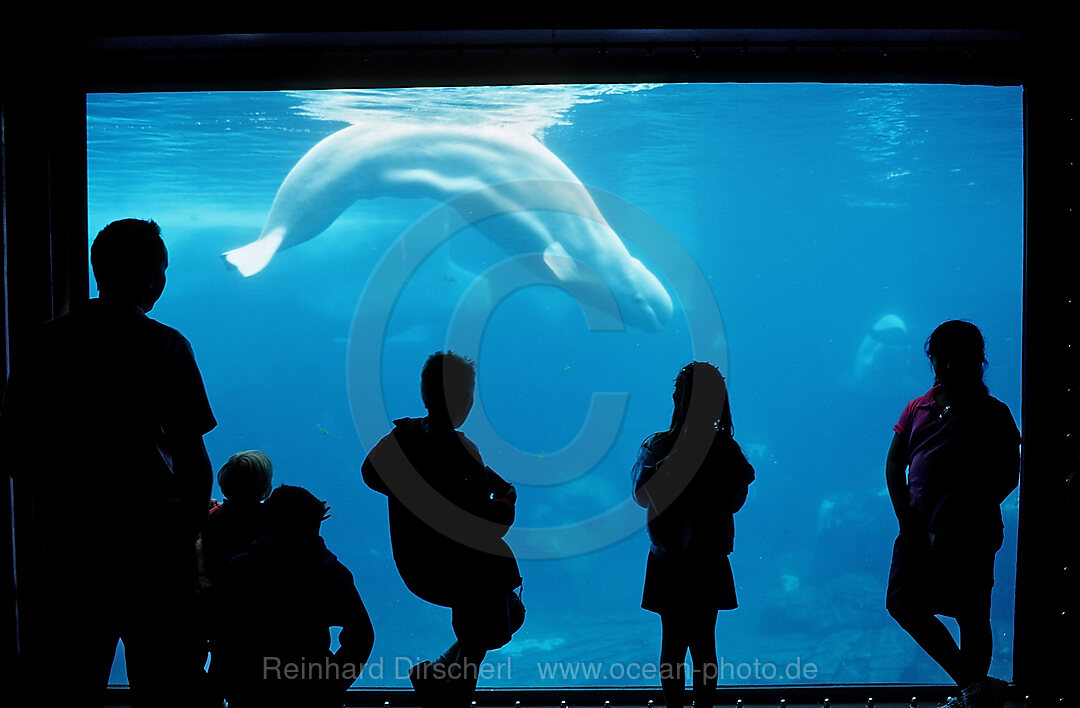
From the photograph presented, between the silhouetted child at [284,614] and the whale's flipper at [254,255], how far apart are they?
2676 mm

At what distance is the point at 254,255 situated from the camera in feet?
17.1

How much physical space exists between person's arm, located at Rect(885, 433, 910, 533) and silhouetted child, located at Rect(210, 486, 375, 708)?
2.06 metres

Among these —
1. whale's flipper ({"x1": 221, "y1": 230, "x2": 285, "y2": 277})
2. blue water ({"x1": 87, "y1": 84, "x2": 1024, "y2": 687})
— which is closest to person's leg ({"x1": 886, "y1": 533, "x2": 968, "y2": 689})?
blue water ({"x1": 87, "y1": 84, "x2": 1024, "y2": 687})

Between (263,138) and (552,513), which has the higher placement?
(263,138)

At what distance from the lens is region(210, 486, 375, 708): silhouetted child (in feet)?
7.06

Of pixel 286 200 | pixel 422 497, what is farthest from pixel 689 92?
pixel 422 497

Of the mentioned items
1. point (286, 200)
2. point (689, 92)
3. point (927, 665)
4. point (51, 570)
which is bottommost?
point (927, 665)

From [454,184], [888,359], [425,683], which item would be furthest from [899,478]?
[888,359]

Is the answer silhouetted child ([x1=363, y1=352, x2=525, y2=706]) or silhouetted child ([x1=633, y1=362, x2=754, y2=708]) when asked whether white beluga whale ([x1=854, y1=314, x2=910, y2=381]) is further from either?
silhouetted child ([x1=363, y1=352, x2=525, y2=706])

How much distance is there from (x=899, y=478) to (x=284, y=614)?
233 centimetres

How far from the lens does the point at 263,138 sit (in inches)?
553

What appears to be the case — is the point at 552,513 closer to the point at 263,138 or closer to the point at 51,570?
the point at 263,138

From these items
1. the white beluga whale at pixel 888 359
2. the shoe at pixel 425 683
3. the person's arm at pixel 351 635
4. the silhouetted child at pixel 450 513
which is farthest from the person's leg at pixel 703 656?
the white beluga whale at pixel 888 359

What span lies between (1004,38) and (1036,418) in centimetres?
174
